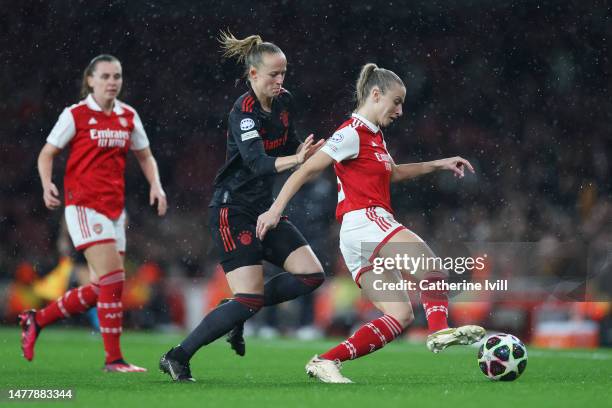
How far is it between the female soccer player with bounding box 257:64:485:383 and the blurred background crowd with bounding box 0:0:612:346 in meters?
8.33

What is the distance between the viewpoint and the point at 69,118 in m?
6.16

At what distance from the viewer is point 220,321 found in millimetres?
5273

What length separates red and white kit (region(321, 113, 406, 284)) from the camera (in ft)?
16.8

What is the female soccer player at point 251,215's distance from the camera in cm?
528

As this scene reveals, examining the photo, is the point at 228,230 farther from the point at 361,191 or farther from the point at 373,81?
the point at 373,81

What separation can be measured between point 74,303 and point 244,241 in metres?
1.54

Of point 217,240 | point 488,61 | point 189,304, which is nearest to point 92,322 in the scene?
point 189,304

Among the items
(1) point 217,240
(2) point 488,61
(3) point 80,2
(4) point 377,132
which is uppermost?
(3) point 80,2

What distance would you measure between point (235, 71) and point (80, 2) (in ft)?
8.31

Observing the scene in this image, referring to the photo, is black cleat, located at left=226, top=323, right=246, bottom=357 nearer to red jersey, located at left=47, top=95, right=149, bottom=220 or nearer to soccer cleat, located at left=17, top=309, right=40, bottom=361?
red jersey, located at left=47, top=95, right=149, bottom=220

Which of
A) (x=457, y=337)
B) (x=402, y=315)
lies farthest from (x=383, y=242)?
(x=457, y=337)

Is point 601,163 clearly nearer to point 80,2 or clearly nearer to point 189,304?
point 189,304

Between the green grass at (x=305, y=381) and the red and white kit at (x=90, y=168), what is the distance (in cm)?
82

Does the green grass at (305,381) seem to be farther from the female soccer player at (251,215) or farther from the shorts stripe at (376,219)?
the shorts stripe at (376,219)
